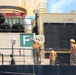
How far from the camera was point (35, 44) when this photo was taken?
21.7m

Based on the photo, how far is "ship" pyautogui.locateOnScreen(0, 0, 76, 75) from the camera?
2044cm

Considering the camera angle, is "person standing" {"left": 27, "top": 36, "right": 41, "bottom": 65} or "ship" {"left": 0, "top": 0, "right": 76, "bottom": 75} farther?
"person standing" {"left": 27, "top": 36, "right": 41, "bottom": 65}

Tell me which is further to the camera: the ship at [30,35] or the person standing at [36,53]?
the person standing at [36,53]

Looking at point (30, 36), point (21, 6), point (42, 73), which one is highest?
point (21, 6)

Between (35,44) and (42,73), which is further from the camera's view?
(35,44)

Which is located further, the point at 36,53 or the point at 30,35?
the point at 30,35

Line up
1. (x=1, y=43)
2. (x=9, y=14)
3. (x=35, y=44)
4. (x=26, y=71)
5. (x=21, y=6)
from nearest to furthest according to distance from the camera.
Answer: (x=26, y=71) < (x=35, y=44) < (x=1, y=43) < (x=9, y=14) < (x=21, y=6)

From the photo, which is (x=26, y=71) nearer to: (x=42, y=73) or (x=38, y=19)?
(x=42, y=73)

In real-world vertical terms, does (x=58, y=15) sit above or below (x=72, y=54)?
above

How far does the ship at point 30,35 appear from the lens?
20438mm

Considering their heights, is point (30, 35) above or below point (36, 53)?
Answer: above

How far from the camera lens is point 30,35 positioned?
23.9 m

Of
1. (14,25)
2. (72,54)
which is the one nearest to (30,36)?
(14,25)

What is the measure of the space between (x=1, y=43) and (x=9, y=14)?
4.92 meters
